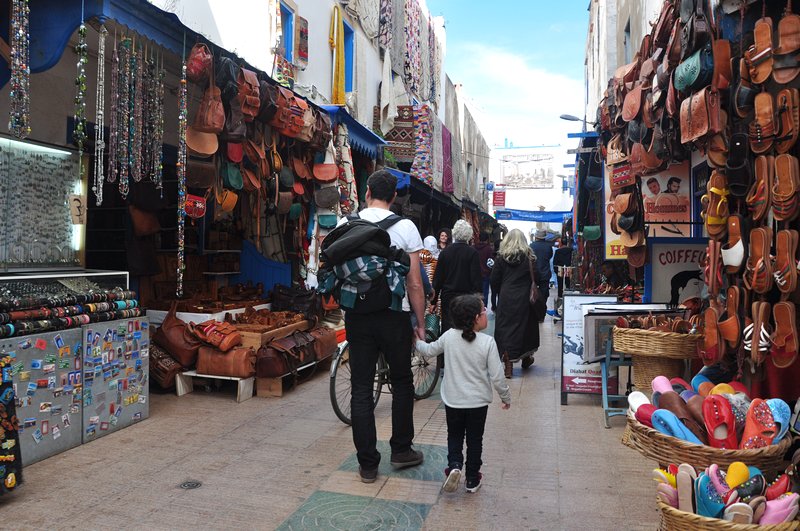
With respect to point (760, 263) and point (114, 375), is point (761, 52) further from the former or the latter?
point (114, 375)

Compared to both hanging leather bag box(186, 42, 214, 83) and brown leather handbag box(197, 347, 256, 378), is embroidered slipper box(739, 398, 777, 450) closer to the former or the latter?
hanging leather bag box(186, 42, 214, 83)

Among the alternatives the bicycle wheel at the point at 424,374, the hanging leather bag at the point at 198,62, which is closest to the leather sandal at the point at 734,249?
the bicycle wheel at the point at 424,374

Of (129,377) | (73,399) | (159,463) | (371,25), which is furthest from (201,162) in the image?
(371,25)

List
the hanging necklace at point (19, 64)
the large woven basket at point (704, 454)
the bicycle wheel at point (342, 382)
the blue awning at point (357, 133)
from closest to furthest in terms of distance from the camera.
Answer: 1. the large woven basket at point (704, 454)
2. the hanging necklace at point (19, 64)
3. the bicycle wheel at point (342, 382)
4. the blue awning at point (357, 133)

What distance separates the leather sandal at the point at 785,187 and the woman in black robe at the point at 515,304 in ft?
13.9

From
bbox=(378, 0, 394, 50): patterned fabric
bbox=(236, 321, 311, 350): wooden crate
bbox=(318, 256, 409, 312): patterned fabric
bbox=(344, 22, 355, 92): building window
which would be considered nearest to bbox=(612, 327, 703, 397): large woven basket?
bbox=(318, 256, 409, 312): patterned fabric

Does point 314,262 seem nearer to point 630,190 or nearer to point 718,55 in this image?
point 630,190

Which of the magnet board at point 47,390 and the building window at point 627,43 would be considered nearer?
the magnet board at point 47,390

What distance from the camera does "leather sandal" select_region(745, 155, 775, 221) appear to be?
3.08m

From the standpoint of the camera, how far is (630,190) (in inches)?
270

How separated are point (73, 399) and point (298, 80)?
19.8 ft

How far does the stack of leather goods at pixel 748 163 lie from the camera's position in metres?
2.97

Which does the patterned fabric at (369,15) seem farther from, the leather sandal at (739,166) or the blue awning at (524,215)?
the blue awning at (524,215)

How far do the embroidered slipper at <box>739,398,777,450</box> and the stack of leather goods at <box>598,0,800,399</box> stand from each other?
0.56 m
